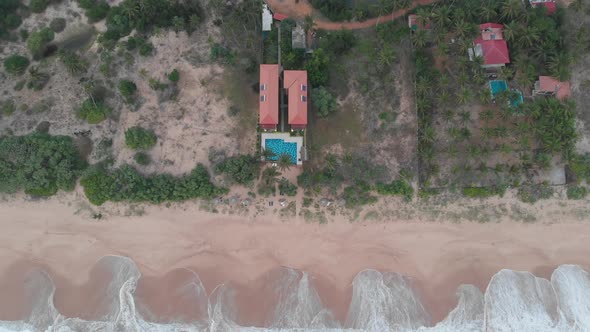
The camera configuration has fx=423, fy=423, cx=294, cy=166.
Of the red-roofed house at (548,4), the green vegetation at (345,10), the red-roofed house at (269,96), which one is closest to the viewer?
the red-roofed house at (269,96)

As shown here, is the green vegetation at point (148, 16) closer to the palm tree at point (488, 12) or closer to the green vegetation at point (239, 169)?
the green vegetation at point (239, 169)

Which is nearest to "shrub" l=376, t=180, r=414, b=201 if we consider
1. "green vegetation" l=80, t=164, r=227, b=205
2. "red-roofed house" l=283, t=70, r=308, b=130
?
"red-roofed house" l=283, t=70, r=308, b=130

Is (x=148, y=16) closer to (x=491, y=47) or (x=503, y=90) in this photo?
(x=491, y=47)

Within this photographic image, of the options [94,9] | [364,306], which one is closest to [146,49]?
[94,9]

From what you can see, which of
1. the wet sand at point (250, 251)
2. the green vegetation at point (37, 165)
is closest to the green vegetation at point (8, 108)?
the green vegetation at point (37, 165)

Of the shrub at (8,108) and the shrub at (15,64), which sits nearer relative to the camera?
the shrub at (8,108)

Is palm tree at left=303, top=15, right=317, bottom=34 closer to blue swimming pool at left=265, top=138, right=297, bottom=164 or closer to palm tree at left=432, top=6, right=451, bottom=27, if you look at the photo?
blue swimming pool at left=265, top=138, right=297, bottom=164

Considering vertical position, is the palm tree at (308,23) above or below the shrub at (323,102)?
above
